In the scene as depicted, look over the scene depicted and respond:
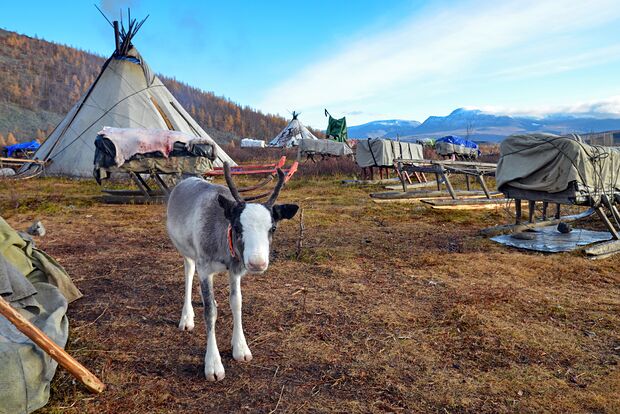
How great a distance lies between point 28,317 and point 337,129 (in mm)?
41262

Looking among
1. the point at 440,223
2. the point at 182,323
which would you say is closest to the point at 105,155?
the point at 182,323

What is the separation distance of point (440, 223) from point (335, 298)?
6.51 meters

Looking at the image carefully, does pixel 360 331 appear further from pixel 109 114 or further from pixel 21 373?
pixel 109 114

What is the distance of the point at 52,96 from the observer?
163 ft

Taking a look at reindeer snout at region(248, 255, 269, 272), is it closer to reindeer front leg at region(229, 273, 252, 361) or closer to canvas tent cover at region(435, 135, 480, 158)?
reindeer front leg at region(229, 273, 252, 361)

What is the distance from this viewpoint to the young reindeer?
3.18 m

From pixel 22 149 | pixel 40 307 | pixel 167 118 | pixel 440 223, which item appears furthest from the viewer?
pixel 22 149

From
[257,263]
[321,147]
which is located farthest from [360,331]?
[321,147]

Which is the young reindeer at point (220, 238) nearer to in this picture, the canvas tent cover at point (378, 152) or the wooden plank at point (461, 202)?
the wooden plank at point (461, 202)

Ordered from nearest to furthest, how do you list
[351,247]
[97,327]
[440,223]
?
[97,327] → [351,247] → [440,223]

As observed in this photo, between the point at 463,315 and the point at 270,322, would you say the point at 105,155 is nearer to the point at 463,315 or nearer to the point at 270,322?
the point at 270,322

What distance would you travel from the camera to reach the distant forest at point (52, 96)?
4250 centimetres

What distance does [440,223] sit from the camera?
1087cm

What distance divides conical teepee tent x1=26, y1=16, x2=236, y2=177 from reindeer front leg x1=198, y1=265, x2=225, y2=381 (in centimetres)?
1597
